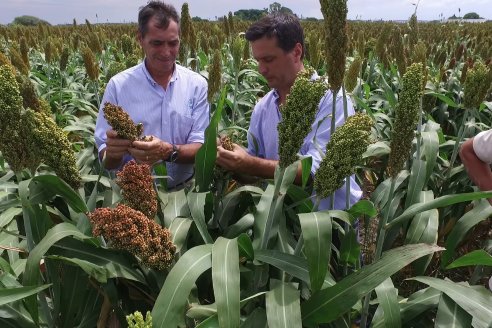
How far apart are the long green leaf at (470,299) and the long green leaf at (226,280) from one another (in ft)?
2.24

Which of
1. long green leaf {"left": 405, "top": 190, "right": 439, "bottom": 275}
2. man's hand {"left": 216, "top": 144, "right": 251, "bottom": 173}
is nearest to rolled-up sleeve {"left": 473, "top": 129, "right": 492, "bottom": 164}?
long green leaf {"left": 405, "top": 190, "right": 439, "bottom": 275}

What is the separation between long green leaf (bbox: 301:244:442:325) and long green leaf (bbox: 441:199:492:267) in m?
0.67

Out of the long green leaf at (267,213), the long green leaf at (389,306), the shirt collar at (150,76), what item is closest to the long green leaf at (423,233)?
the long green leaf at (389,306)

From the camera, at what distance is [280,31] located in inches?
90.8

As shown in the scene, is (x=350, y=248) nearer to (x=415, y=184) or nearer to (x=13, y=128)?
(x=415, y=184)

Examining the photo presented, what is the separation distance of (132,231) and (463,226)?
148 centimetres

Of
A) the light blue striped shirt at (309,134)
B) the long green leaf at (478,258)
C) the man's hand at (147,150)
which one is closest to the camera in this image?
the long green leaf at (478,258)

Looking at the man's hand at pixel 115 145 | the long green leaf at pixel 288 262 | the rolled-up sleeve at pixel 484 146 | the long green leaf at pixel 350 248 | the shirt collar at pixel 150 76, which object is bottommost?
the long green leaf at pixel 350 248

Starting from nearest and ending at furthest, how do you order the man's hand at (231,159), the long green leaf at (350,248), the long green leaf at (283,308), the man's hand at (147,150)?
the long green leaf at (283,308) → the long green leaf at (350,248) → the man's hand at (147,150) → the man's hand at (231,159)

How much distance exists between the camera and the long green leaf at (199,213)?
4.99 feet

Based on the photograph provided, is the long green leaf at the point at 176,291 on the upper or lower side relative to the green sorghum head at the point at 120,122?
lower

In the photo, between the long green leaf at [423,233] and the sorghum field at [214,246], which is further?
the long green leaf at [423,233]

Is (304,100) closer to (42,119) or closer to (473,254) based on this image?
(42,119)

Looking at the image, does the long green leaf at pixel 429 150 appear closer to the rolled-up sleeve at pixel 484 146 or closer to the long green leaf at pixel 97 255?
the rolled-up sleeve at pixel 484 146
